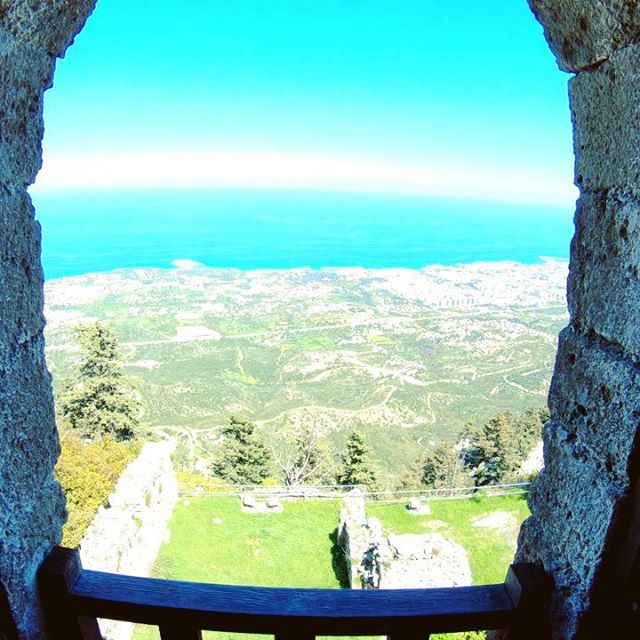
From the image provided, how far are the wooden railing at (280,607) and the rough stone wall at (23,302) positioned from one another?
8 centimetres

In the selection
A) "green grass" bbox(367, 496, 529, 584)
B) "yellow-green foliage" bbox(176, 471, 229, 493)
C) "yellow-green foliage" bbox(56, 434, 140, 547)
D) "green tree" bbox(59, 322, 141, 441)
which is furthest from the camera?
"green tree" bbox(59, 322, 141, 441)

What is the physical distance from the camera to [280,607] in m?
1.15

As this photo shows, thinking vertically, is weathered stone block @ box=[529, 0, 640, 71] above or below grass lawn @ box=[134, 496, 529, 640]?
above

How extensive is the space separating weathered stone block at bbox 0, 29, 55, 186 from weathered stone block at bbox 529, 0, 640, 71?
43.3 inches

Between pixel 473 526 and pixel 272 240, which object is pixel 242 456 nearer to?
pixel 473 526

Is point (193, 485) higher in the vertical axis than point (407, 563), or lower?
lower

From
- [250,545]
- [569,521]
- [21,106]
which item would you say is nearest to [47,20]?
[21,106]

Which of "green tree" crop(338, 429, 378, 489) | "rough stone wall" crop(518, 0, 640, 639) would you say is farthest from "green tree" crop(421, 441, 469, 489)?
"rough stone wall" crop(518, 0, 640, 639)

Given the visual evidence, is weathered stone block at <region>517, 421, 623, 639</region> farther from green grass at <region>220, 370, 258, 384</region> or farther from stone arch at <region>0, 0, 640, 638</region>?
green grass at <region>220, 370, 258, 384</region>

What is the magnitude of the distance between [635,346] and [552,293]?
7388cm

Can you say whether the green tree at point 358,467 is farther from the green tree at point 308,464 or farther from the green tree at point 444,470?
the green tree at point 444,470

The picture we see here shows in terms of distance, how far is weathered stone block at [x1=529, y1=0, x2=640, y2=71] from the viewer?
93cm

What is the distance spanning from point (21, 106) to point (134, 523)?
7.38 metres

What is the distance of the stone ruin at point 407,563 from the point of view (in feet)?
21.2
